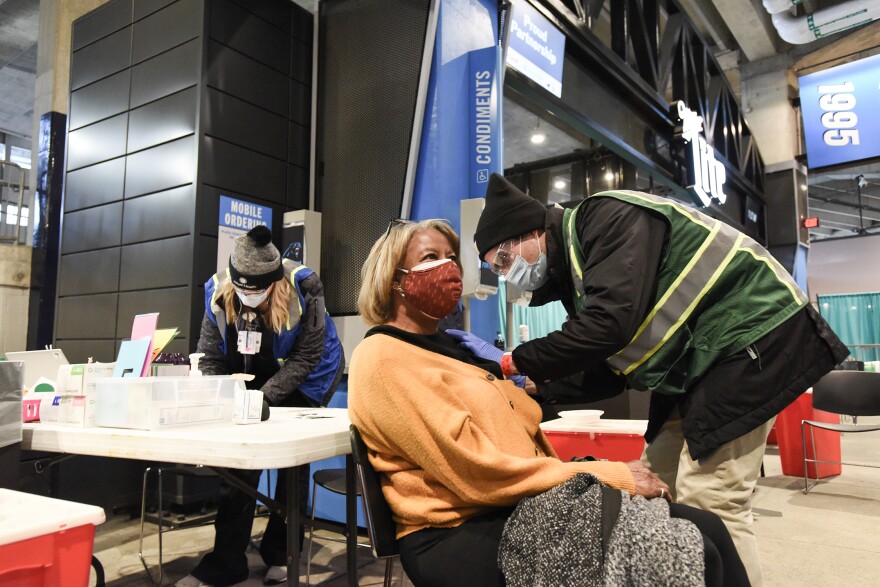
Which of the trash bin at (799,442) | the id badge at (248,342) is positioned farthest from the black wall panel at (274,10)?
the trash bin at (799,442)

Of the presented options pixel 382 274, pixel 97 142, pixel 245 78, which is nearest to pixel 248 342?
pixel 382 274

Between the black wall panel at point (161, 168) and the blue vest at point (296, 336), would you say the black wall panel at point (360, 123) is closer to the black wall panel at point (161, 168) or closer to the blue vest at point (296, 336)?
the black wall panel at point (161, 168)

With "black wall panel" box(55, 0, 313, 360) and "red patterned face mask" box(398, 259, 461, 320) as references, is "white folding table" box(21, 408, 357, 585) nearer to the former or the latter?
"red patterned face mask" box(398, 259, 461, 320)

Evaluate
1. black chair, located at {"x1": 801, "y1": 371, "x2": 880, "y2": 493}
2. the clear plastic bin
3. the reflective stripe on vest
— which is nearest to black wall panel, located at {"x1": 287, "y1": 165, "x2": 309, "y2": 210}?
the clear plastic bin

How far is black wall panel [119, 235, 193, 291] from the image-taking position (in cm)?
374

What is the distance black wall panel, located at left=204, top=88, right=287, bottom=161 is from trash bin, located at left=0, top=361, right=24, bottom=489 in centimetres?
276

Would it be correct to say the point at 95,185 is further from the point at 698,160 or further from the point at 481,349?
the point at 698,160

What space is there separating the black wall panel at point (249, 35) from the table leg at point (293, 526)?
340cm

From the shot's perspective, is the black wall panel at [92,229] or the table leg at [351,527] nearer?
the table leg at [351,527]

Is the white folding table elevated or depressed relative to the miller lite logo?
depressed

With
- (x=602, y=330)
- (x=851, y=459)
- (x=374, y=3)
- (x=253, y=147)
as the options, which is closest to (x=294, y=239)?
(x=253, y=147)

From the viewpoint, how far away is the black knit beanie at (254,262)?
2229mm

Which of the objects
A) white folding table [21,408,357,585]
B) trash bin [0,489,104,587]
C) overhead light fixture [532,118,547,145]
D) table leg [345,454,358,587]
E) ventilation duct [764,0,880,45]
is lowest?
table leg [345,454,358,587]

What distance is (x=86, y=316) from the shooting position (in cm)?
445
